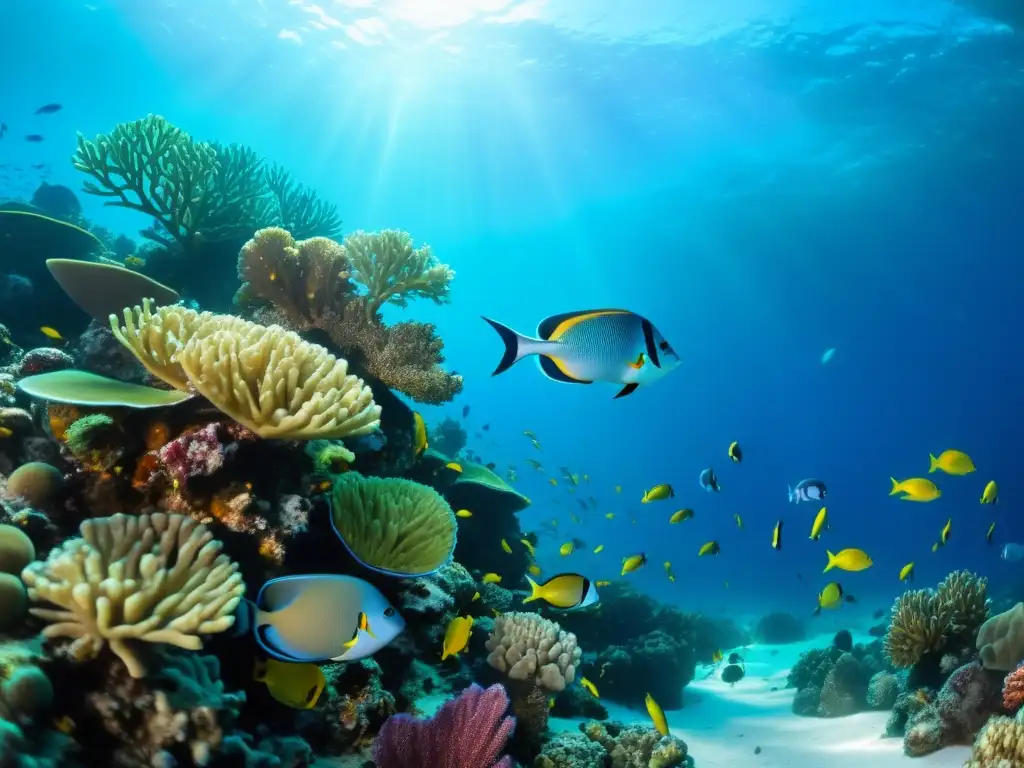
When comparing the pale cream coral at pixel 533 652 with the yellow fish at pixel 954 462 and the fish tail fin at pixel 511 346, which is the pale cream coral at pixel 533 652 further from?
the yellow fish at pixel 954 462

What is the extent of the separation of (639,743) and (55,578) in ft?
17.8

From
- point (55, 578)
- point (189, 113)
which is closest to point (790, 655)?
point (55, 578)

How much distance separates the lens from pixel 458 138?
142ft

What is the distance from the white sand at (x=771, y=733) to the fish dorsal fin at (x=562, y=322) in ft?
17.1

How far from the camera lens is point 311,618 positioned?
2.44m

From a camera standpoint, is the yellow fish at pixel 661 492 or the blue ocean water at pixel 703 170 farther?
the blue ocean water at pixel 703 170

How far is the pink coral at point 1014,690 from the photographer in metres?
4.93

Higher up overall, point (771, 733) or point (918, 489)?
point (918, 489)

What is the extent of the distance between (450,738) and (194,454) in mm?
2255

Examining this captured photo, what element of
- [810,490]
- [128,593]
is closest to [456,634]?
[128,593]

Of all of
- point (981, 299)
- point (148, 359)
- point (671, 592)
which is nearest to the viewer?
point (148, 359)

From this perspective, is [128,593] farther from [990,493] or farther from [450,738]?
[990,493]

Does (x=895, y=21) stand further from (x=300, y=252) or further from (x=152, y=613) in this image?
(x=152, y=613)

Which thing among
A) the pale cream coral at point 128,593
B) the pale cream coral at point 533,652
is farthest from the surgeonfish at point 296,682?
the pale cream coral at point 533,652
